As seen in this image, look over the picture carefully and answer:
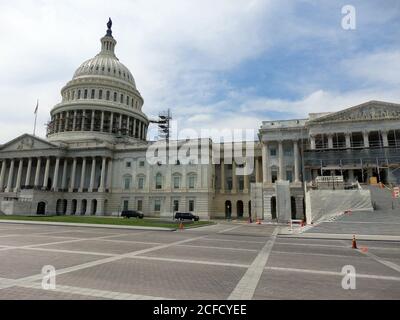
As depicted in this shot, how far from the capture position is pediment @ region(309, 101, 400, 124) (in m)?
49.3

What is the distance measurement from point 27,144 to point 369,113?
78139 mm

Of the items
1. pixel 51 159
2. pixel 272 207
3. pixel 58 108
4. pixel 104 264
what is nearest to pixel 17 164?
pixel 51 159

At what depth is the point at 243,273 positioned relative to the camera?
34.5 feet

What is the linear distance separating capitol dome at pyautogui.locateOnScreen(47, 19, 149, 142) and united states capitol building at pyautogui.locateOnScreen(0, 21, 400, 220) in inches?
11.9

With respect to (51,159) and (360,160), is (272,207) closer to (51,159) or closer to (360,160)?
(360,160)

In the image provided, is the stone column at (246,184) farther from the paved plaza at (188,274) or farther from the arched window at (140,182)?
Result: the paved plaza at (188,274)

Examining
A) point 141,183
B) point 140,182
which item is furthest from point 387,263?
point 140,182

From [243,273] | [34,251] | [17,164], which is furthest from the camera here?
[17,164]

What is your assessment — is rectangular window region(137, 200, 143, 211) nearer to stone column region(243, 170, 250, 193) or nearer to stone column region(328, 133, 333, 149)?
stone column region(243, 170, 250, 193)

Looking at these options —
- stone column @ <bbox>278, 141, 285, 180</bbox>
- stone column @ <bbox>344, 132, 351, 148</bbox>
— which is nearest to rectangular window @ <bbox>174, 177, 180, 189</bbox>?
stone column @ <bbox>278, 141, 285, 180</bbox>

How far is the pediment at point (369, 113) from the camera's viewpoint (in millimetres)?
49344

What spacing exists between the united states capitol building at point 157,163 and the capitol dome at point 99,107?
0.30m

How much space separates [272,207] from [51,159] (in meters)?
55.3

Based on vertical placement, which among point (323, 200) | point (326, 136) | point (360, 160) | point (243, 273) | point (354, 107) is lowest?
point (243, 273)
